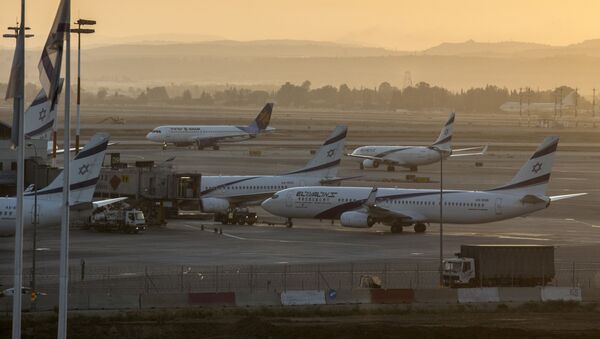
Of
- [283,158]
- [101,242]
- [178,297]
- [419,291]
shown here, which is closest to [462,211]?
[101,242]

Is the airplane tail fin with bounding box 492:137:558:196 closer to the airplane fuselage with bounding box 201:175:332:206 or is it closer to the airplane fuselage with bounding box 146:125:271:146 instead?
the airplane fuselage with bounding box 201:175:332:206

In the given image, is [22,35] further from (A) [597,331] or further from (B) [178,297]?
(A) [597,331]

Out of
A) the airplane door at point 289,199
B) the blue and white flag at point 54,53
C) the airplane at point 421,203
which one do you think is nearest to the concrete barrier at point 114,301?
the blue and white flag at point 54,53

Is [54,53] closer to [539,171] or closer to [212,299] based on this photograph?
[212,299]

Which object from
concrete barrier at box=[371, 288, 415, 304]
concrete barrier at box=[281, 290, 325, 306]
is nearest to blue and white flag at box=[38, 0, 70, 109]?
concrete barrier at box=[281, 290, 325, 306]

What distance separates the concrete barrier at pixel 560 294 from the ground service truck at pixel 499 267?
3548mm

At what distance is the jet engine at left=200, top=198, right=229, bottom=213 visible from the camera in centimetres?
9788

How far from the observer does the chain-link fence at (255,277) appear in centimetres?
6400

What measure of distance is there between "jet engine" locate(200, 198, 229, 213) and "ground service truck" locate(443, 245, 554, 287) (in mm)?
33915

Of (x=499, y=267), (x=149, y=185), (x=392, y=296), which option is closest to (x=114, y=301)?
(x=392, y=296)

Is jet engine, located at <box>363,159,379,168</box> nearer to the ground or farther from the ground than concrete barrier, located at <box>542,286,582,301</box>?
farther from the ground

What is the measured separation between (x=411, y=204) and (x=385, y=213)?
1.77 metres

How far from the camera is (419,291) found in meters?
61.0

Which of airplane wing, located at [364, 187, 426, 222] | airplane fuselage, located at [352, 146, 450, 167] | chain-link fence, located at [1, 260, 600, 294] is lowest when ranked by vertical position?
chain-link fence, located at [1, 260, 600, 294]
